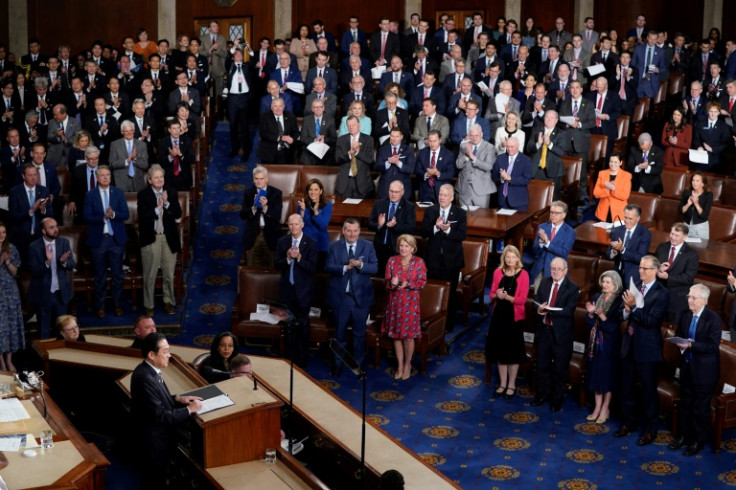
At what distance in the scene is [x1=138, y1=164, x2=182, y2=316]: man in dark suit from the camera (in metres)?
11.0

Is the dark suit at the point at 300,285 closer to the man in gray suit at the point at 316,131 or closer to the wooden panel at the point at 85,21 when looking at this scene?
the man in gray suit at the point at 316,131

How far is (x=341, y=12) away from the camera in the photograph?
65.0ft

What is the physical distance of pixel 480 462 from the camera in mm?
8453

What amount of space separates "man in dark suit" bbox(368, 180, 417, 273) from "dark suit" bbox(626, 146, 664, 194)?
3088 millimetres

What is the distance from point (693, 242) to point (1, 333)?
6.55m

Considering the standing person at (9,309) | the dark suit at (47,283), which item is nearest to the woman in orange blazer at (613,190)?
the dark suit at (47,283)

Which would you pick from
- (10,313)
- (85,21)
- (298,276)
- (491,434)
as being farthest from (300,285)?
(85,21)

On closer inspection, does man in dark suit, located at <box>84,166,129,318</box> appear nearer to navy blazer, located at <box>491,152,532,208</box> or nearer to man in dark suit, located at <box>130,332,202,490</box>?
navy blazer, located at <box>491,152,532,208</box>

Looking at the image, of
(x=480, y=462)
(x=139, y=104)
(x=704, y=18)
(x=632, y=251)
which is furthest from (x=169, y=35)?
(x=480, y=462)

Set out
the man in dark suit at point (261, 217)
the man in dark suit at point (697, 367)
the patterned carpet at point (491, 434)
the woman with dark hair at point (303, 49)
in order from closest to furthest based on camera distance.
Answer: the patterned carpet at point (491, 434) → the man in dark suit at point (697, 367) → the man in dark suit at point (261, 217) → the woman with dark hair at point (303, 49)

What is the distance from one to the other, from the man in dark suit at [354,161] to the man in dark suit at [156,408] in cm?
528

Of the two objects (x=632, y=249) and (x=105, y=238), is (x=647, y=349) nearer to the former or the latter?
(x=632, y=249)

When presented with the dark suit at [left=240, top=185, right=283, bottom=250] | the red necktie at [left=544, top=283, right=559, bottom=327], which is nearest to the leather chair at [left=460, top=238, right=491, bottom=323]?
the red necktie at [left=544, top=283, right=559, bottom=327]

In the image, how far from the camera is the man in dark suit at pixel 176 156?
1231cm
